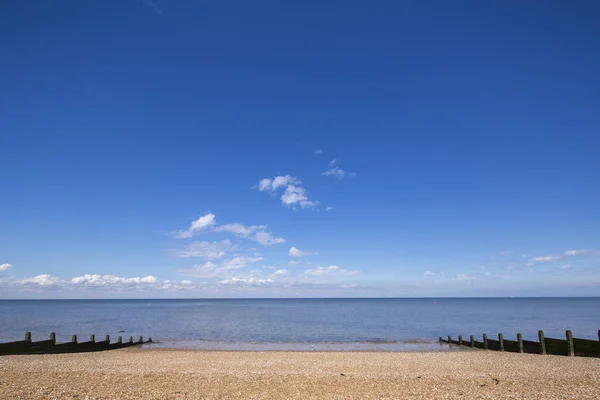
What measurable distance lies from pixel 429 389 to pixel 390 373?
501 centimetres

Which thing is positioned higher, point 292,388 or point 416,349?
point 292,388

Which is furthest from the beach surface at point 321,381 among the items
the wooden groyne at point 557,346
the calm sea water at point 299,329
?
the calm sea water at point 299,329

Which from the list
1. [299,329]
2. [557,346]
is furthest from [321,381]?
[299,329]

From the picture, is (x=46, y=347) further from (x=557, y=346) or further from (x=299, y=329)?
(x=299, y=329)

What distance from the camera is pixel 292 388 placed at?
1461cm

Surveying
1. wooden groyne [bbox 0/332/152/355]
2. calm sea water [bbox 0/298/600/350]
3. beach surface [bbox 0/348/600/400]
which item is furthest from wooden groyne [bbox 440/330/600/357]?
wooden groyne [bbox 0/332/152/355]

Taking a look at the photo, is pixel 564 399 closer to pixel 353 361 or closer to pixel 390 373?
pixel 390 373

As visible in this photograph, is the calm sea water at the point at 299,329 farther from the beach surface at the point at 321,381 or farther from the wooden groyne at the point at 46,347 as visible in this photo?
the beach surface at the point at 321,381

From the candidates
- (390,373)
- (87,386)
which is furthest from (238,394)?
(390,373)

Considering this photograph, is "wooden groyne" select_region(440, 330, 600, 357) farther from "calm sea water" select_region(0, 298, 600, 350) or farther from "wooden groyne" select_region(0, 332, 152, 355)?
"wooden groyne" select_region(0, 332, 152, 355)

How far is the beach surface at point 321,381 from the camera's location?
13.1 metres

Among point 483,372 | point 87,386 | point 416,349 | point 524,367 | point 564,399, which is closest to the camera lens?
point 564,399

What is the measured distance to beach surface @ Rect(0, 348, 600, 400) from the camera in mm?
13148

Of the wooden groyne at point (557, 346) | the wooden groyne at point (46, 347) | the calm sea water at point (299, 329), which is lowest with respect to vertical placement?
the calm sea water at point (299, 329)
